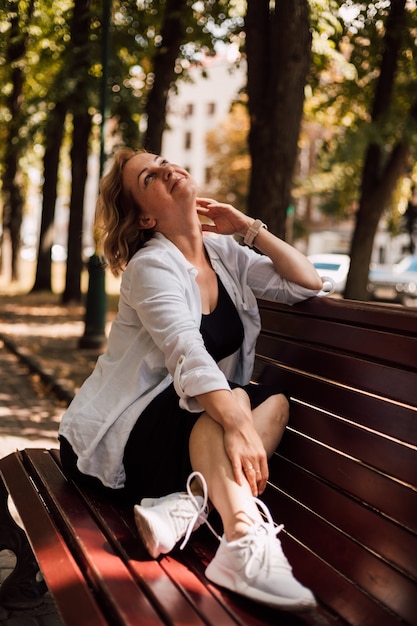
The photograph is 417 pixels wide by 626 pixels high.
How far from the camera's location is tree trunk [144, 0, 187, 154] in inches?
522

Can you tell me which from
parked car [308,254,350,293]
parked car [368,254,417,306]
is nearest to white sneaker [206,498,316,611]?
parked car [368,254,417,306]

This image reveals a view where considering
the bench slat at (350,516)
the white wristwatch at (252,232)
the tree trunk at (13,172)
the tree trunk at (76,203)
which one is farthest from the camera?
the tree trunk at (13,172)

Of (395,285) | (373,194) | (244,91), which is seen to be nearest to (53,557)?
(373,194)

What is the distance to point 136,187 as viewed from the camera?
10.7 feet

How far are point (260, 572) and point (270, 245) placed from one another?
1485 millimetres

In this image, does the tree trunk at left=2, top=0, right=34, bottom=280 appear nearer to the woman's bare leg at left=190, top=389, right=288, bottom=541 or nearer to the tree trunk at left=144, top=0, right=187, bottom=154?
the tree trunk at left=144, top=0, right=187, bottom=154

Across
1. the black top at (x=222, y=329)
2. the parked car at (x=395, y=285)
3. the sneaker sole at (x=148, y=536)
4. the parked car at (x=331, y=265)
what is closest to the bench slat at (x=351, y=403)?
the black top at (x=222, y=329)

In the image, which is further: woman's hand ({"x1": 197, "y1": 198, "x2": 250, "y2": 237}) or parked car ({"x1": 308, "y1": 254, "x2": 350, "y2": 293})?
parked car ({"x1": 308, "y1": 254, "x2": 350, "y2": 293})

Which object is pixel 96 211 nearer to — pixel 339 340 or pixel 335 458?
pixel 339 340

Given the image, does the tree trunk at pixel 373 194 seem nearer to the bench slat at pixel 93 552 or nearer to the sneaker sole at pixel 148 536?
the bench slat at pixel 93 552

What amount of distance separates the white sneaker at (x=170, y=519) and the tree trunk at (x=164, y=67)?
35.4 feet

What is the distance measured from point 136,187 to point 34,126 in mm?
16310

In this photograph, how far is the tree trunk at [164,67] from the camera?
13.3 metres

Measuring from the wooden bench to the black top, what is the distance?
18cm
